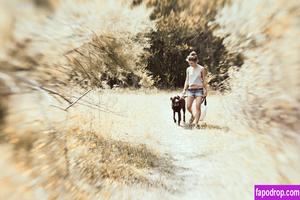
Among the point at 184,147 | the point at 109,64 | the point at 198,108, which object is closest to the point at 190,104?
the point at 198,108

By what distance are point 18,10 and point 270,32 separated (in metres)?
0.97

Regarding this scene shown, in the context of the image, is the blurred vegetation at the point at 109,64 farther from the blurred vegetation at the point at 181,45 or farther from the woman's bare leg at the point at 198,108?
the woman's bare leg at the point at 198,108

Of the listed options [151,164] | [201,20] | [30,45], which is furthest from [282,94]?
[30,45]

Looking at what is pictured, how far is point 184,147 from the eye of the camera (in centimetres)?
184

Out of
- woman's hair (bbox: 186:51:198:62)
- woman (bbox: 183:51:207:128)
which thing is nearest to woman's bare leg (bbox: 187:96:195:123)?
woman (bbox: 183:51:207:128)

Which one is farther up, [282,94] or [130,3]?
[130,3]

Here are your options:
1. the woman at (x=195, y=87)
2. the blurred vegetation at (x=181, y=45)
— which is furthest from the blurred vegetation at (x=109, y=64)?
the woman at (x=195, y=87)

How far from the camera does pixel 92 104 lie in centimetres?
182

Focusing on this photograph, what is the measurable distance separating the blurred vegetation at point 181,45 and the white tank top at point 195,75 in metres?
0.02

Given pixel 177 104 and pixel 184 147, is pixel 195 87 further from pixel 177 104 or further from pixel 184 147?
pixel 184 147

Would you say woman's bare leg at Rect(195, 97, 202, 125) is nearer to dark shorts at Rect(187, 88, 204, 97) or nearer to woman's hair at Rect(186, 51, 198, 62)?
dark shorts at Rect(187, 88, 204, 97)

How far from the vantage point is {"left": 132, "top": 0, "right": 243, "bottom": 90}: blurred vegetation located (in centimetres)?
179

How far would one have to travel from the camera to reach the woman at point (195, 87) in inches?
72.4

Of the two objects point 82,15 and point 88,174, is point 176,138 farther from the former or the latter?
point 82,15
